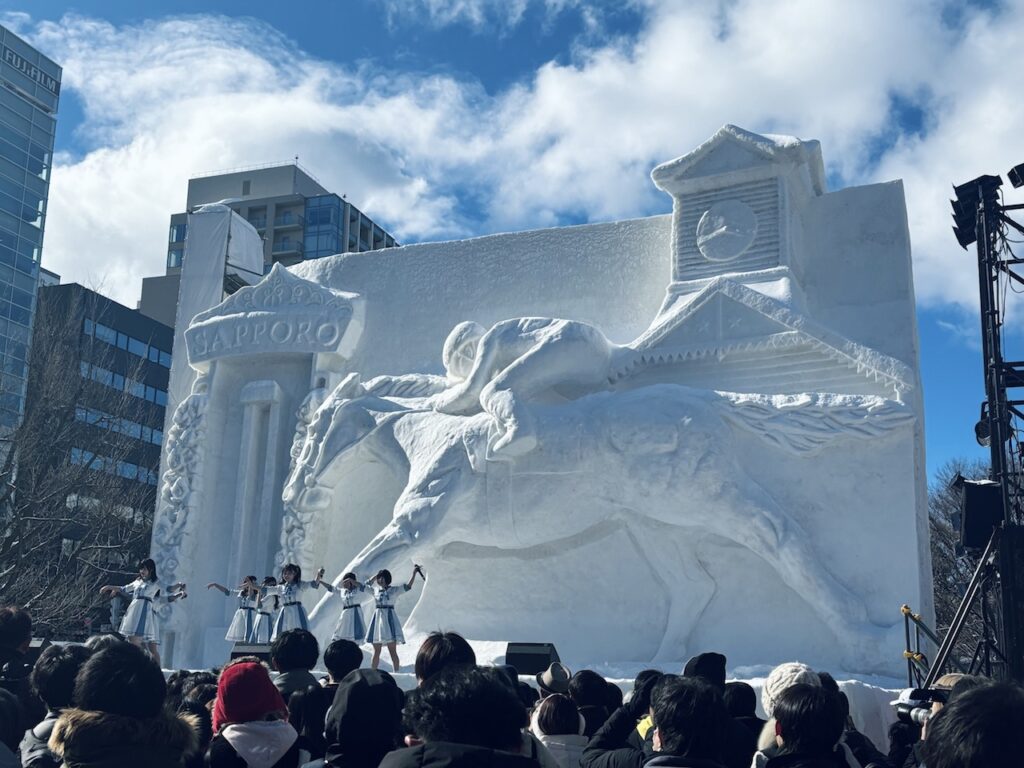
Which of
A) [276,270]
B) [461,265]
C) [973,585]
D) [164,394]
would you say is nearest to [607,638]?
[973,585]

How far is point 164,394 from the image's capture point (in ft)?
106

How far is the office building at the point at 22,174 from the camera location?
32062 millimetres

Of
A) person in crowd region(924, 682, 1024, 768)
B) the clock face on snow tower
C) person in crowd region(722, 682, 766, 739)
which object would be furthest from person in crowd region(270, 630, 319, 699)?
the clock face on snow tower

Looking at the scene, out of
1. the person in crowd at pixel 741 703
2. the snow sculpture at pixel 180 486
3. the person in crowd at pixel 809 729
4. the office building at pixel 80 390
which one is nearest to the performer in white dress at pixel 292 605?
the snow sculpture at pixel 180 486

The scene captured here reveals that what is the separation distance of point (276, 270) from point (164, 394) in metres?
20.5

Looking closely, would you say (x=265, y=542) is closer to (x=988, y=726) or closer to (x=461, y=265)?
(x=461, y=265)

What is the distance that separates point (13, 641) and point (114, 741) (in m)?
1.80

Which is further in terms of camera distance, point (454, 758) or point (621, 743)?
point (621, 743)

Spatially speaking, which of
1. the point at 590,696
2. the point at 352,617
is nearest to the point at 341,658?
the point at 590,696

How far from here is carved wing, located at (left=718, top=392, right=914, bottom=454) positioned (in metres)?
9.59

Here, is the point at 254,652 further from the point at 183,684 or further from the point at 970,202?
the point at 970,202

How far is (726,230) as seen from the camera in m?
11.0

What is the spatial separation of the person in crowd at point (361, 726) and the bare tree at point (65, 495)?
14875 mm

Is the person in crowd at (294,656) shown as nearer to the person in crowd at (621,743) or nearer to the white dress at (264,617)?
the person in crowd at (621,743)
